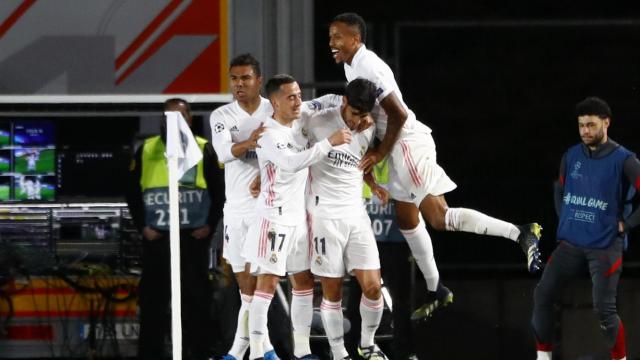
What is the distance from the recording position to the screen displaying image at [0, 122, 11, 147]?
1195cm

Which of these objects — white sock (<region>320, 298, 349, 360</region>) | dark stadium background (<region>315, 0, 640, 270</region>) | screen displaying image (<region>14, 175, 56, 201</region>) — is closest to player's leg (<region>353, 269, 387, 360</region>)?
white sock (<region>320, 298, 349, 360</region>)

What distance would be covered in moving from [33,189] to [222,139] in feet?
7.44

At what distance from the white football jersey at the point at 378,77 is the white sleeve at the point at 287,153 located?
42cm

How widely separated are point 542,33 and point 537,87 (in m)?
0.51

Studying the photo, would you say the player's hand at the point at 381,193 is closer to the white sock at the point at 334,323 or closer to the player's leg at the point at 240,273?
the white sock at the point at 334,323

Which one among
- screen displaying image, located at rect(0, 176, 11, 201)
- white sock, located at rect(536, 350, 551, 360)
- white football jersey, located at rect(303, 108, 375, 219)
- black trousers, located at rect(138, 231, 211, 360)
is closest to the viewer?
white football jersey, located at rect(303, 108, 375, 219)

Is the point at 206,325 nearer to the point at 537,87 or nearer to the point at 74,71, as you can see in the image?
the point at 74,71

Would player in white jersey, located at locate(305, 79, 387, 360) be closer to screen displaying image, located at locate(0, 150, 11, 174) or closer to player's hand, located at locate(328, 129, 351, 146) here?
player's hand, located at locate(328, 129, 351, 146)

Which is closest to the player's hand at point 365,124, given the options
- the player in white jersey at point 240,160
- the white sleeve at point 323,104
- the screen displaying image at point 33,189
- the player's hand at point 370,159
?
the player's hand at point 370,159

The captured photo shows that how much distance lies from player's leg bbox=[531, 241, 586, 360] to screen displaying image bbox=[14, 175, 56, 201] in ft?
11.4

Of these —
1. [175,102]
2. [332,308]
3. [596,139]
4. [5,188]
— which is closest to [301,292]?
[332,308]

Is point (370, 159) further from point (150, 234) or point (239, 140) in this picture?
point (150, 234)

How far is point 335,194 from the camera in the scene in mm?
9836

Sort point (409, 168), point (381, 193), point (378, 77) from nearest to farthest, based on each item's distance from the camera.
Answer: point (378, 77) → point (409, 168) → point (381, 193)
